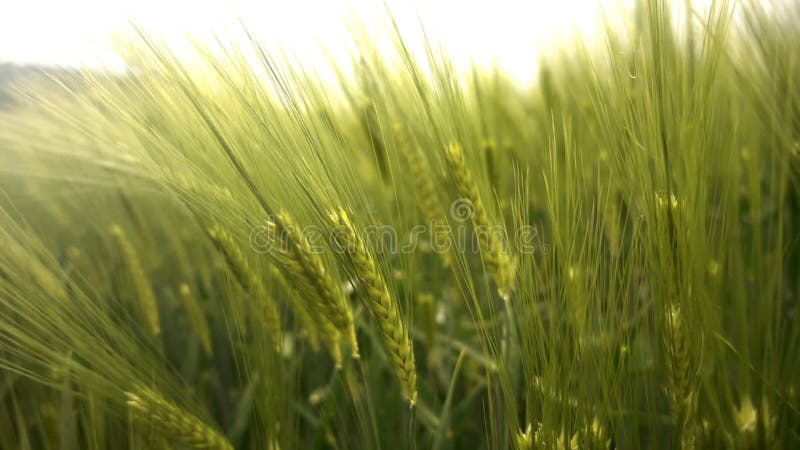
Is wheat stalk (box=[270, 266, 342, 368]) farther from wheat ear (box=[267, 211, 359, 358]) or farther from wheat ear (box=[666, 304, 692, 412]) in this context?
wheat ear (box=[666, 304, 692, 412])

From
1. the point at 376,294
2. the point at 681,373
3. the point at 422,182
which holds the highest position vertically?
the point at 422,182

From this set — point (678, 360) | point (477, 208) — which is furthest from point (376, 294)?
point (678, 360)

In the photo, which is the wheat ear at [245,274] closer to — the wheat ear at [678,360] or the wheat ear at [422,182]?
the wheat ear at [422,182]

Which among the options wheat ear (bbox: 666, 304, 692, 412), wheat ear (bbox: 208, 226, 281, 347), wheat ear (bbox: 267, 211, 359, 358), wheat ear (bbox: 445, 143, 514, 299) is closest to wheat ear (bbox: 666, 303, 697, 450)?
wheat ear (bbox: 666, 304, 692, 412)

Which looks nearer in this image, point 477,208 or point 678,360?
point 678,360

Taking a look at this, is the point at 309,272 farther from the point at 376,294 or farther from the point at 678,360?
the point at 678,360

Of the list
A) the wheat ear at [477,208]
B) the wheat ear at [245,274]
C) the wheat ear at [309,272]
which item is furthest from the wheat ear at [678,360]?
the wheat ear at [245,274]

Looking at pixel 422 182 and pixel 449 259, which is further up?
pixel 422 182
